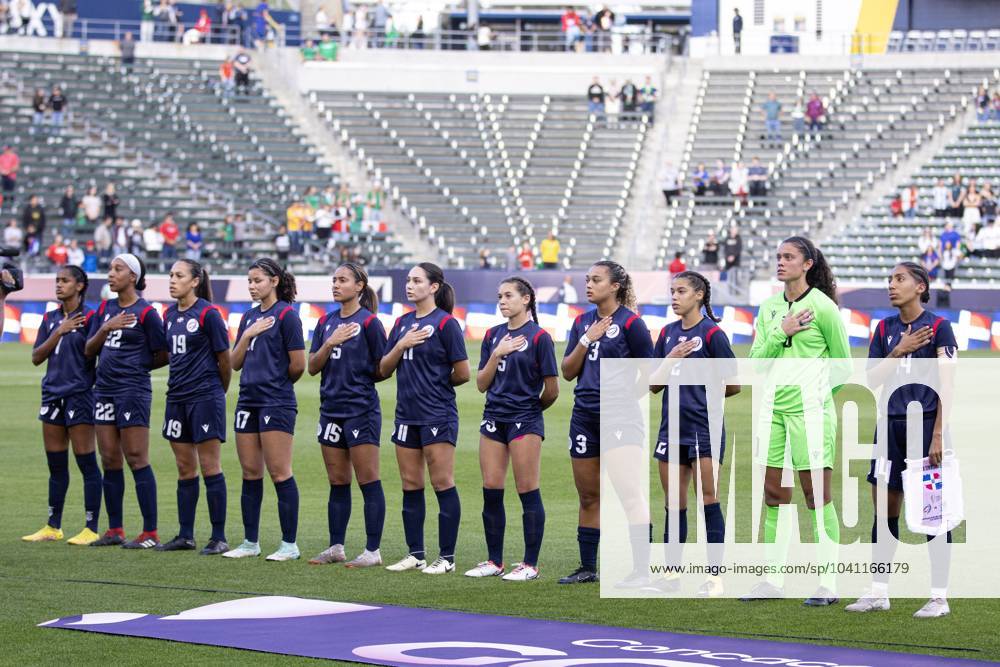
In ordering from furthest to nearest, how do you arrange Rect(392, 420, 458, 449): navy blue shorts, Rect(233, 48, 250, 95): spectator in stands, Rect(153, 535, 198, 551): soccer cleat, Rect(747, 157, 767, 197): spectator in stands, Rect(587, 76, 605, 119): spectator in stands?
Rect(587, 76, 605, 119): spectator in stands < Rect(233, 48, 250, 95): spectator in stands < Rect(747, 157, 767, 197): spectator in stands < Rect(153, 535, 198, 551): soccer cleat < Rect(392, 420, 458, 449): navy blue shorts

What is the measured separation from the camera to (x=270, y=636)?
Result: 8820mm

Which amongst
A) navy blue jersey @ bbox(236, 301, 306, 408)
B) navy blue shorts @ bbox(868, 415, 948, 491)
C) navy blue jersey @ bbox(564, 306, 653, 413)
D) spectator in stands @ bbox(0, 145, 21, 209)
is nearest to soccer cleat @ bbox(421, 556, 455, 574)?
navy blue jersey @ bbox(564, 306, 653, 413)

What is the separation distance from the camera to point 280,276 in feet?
39.0

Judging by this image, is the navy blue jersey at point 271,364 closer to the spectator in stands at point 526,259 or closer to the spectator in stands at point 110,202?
the spectator in stands at point 526,259

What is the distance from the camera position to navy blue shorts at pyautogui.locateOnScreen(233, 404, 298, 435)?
456 inches

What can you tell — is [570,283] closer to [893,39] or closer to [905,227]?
[905,227]

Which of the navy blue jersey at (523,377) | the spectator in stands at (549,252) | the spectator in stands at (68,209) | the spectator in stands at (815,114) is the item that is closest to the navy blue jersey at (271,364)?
the navy blue jersey at (523,377)

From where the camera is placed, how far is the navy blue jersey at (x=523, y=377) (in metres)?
10.8

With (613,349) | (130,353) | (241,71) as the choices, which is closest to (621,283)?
(613,349)

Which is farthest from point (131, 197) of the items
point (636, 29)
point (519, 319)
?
point (519, 319)

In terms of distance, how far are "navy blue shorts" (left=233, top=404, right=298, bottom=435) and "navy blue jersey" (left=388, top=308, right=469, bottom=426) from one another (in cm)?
92

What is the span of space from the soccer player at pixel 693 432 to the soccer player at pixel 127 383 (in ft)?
13.3

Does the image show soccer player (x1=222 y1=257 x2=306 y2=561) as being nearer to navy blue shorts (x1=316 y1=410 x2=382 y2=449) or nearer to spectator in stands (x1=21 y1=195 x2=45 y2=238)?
navy blue shorts (x1=316 y1=410 x2=382 y2=449)

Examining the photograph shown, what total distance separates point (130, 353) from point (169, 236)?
86.3 feet
